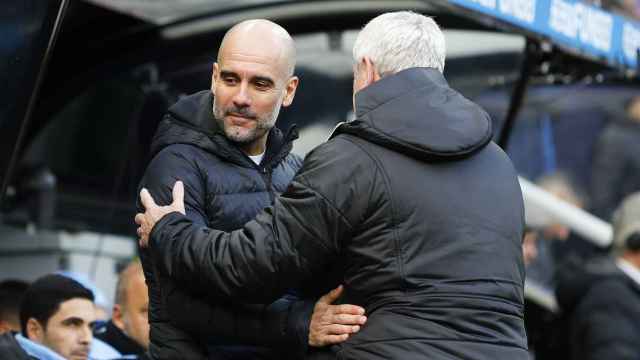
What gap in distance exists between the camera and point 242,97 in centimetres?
395

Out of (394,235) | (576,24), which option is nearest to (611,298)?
(576,24)

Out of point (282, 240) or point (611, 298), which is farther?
point (611, 298)

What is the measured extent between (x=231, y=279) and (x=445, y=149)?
0.65 metres

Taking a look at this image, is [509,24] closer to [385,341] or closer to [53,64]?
[385,341]

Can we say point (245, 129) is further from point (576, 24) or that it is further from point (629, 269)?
point (629, 269)

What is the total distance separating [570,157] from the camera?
436 inches

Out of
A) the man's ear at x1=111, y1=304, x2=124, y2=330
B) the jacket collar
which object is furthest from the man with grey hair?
the man's ear at x1=111, y1=304, x2=124, y2=330

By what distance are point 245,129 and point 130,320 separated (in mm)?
2861

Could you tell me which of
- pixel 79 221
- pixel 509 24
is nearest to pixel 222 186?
pixel 509 24

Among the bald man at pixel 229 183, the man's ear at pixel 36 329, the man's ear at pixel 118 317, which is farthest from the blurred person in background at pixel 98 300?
the bald man at pixel 229 183

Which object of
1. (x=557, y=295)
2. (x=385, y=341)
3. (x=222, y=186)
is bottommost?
(x=557, y=295)

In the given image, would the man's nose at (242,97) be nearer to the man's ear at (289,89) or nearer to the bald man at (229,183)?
the bald man at (229,183)

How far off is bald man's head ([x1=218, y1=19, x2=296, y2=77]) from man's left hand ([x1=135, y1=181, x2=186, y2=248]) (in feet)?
1.43

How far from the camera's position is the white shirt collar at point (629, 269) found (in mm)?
7075
